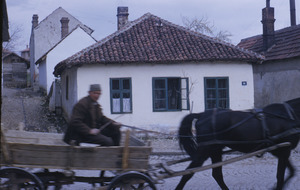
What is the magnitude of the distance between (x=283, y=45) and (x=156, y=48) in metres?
8.08

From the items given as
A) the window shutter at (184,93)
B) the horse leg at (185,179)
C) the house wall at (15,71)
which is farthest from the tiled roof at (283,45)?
the house wall at (15,71)

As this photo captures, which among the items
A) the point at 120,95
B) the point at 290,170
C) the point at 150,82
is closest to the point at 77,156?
the point at 290,170

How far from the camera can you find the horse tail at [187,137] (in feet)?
23.1

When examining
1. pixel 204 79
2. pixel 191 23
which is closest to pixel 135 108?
pixel 204 79

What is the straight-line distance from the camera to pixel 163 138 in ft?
53.9

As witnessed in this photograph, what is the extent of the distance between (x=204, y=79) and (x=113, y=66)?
4051 millimetres

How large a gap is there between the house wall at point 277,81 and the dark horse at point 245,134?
44.6ft

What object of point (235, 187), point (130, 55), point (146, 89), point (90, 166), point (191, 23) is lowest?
point (235, 187)

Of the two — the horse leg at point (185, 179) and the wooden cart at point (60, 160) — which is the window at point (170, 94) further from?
the wooden cart at point (60, 160)

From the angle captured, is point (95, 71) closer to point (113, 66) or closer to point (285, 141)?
point (113, 66)

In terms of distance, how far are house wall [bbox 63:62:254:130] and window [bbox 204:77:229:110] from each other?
8.0 inches

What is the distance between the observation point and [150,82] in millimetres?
17250

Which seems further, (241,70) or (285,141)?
(241,70)

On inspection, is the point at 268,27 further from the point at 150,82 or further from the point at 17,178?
the point at 17,178
